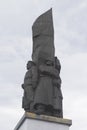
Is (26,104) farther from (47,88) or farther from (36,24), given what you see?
(36,24)

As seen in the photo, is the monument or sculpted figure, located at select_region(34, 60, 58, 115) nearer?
the monument

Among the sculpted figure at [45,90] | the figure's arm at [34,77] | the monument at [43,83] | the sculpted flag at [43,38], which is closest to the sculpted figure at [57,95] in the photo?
the monument at [43,83]

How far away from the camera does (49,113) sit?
56.3ft

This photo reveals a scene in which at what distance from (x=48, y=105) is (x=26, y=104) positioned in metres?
0.86

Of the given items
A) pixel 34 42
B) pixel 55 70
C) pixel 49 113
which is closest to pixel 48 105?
pixel 49 113

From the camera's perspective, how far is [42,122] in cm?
1664

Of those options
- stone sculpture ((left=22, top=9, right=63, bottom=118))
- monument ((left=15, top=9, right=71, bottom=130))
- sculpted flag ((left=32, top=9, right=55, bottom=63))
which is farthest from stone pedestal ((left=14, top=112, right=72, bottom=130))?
sculpted flag ((left=32, top=9, right=55, bottom=63))

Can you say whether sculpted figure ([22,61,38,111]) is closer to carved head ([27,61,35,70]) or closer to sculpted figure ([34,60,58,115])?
carved head ([27,61,35,70])

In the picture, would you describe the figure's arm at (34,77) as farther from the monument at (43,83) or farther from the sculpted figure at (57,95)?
the sculpted figure at (57,95)

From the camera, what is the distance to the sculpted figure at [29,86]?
1752 cm

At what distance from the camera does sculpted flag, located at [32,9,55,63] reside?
60.0 feet

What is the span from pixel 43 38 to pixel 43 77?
1.70 m

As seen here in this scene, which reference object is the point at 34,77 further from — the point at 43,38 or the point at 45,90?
the point at 43,38

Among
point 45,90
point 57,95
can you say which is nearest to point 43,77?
point 45,90
